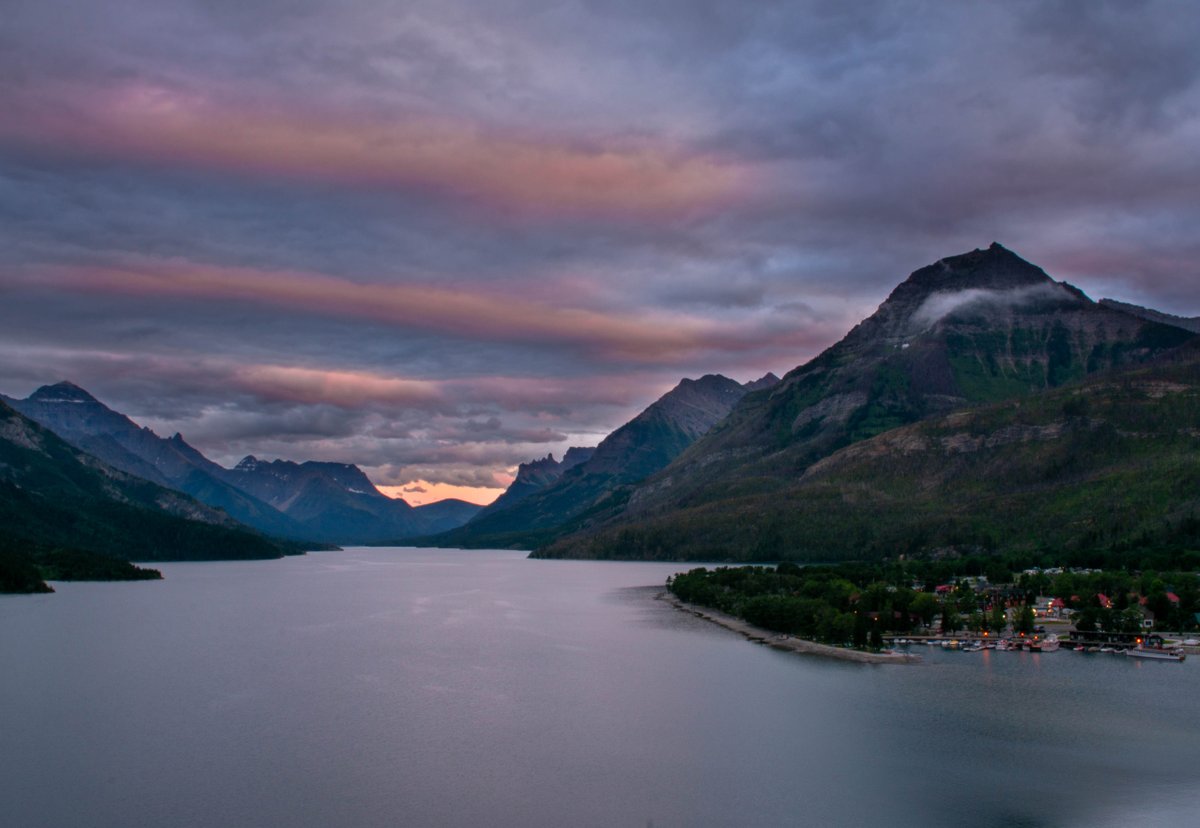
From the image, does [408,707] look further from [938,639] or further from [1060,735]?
[938,639]

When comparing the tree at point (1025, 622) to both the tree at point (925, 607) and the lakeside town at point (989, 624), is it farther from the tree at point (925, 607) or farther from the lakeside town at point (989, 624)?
the tree at point (925, 607)

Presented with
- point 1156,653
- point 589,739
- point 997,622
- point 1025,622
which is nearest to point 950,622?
point 997,622

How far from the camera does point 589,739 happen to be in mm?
100375

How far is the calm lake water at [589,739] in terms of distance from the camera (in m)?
76.9

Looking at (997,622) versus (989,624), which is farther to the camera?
(989,624)

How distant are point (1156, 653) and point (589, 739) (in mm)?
104077

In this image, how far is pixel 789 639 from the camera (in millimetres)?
173125

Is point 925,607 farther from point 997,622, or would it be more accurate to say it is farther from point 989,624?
point 997,622

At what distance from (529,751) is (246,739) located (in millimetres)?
29779

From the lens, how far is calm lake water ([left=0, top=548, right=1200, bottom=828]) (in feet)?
252

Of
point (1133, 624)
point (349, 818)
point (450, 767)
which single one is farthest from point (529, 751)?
point (1133, 624)

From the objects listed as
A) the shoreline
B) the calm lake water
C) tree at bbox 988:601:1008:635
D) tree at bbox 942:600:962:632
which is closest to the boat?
the calm lake water

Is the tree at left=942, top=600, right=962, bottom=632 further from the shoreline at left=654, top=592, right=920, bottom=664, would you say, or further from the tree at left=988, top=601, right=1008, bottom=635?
the shoreline at left=654, top=592, right=920, bottom=664

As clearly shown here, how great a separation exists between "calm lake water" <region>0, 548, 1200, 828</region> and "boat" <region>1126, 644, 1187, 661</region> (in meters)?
5.96
